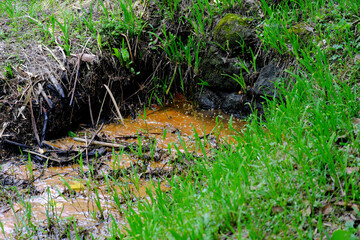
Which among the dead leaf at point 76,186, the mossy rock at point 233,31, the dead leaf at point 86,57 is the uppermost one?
the mossy rock at point 233,31

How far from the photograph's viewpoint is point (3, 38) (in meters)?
4.58

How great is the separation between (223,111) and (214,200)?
2505 mm

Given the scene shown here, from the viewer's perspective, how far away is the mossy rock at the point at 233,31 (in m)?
4.05

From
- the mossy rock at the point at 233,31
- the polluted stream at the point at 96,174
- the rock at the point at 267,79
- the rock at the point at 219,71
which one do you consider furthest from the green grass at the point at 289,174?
the rock at the point at 219,71

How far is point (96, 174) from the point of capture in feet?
10.6

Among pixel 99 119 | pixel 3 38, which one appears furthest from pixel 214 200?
pixel 3 38

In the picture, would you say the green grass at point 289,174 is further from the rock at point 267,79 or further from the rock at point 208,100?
the rock at point 208,100

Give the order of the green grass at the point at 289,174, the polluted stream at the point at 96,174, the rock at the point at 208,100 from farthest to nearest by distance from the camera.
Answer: the rock at the point at 208,100, the polluted stream at the point at 96,174, the green grass at the point at 289,174

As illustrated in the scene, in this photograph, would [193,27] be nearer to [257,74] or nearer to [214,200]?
[257,74]

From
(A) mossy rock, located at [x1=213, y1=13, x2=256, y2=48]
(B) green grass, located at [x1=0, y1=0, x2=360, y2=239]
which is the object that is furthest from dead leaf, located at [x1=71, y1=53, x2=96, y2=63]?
(B) green grass, located at [x1=0, y1=0, x2=360, y2=239]

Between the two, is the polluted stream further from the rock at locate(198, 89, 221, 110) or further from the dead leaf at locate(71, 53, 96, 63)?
the dead leaf at locate(71, 53, 96, 63)

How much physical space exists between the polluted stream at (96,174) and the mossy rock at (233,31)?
0.99 meters

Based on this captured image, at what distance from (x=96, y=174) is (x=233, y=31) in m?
2.43

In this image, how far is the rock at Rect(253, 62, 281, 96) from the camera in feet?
12.5
